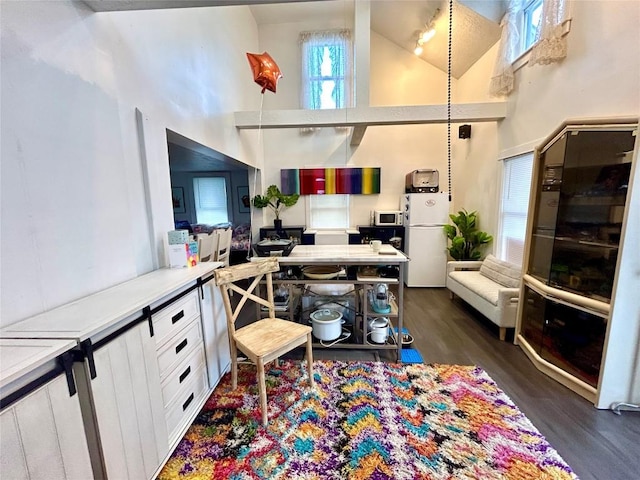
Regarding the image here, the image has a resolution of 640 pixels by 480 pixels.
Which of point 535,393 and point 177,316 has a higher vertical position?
point 177,316

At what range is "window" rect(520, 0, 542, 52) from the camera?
2820mm

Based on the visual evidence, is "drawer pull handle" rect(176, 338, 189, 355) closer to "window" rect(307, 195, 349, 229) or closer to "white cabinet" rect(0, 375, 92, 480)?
"white cabinet" rect(0, 375, 92, 480)

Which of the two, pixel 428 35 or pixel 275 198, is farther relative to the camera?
pixel 275 198

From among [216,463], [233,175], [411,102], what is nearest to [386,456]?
[216,463]

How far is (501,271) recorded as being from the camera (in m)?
3.23

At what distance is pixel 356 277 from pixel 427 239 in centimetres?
250

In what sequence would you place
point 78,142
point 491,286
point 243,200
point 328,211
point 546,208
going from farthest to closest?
point 243,200 < point 328,211 < point 491,286 < point 546,208 < point 78,142

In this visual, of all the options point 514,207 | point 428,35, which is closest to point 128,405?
point 514,207

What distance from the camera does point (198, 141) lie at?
270 cm

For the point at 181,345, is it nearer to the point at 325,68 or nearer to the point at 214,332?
the point at 214,332

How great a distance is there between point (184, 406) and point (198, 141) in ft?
7.61

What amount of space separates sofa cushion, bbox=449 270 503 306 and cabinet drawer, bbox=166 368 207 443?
2.78m

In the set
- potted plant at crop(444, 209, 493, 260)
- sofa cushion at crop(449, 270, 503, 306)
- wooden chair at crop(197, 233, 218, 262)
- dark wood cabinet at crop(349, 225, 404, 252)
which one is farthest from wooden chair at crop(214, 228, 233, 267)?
potted plant at crop(444, 209, 493, 260)

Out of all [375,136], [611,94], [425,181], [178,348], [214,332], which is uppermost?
[375,136]
